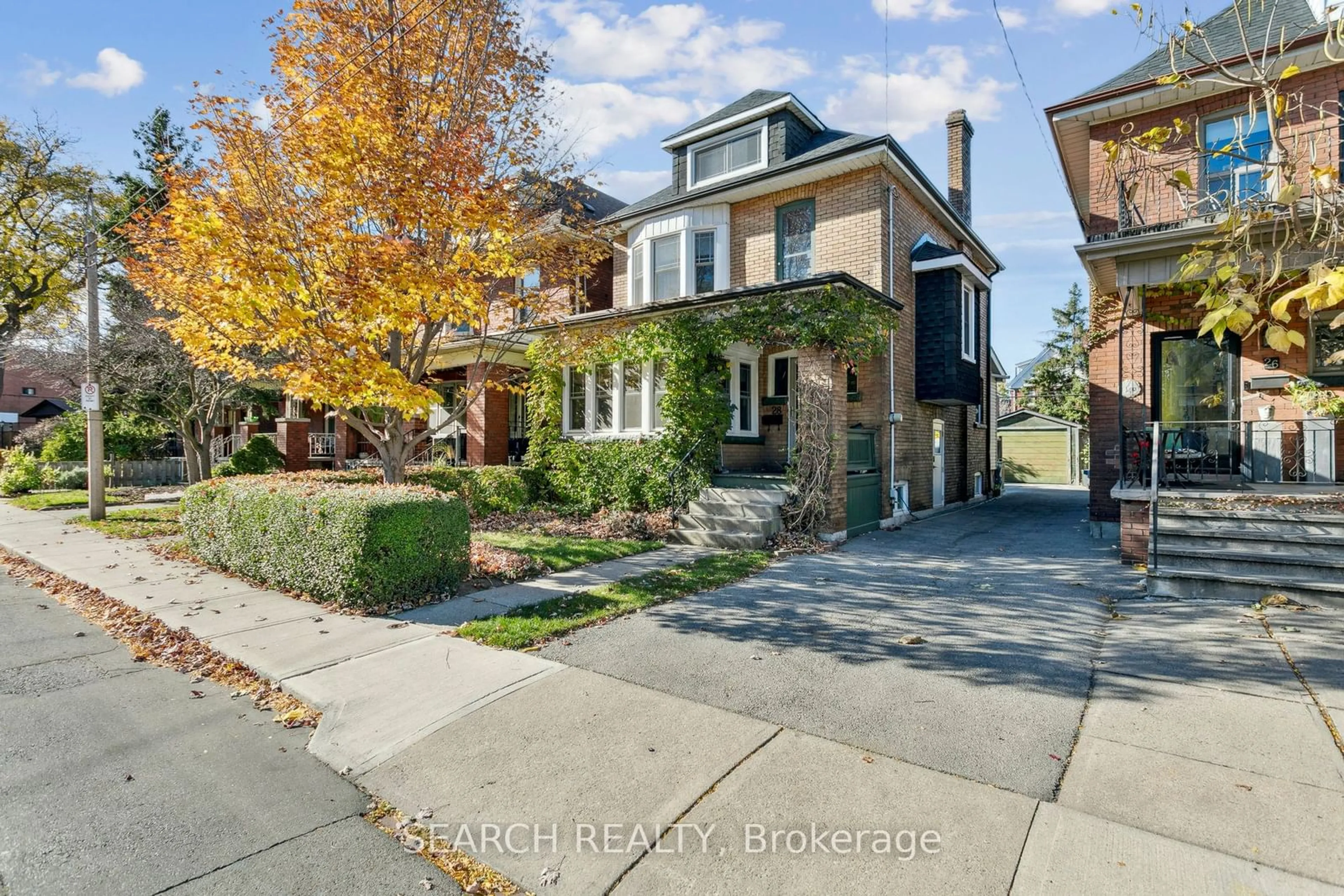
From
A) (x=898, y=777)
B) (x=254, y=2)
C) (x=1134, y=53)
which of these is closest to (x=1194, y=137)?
(x=1134, y=53)

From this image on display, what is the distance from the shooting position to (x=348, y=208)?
24.9 ft

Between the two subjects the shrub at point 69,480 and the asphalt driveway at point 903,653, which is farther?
the shrub at point 69,480

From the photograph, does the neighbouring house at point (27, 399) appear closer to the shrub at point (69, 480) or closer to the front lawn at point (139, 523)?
the shrub at point (69, 480)

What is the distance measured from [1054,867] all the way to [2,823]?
473 centimetres

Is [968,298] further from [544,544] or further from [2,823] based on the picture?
[2,823]

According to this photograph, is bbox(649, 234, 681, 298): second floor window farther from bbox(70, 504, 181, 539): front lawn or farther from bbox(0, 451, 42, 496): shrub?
bbox(0, 451, 42, 496): shrub

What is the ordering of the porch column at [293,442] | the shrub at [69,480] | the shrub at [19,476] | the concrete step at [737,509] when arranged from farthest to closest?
the porch column at [293,442]
the shrub at [69,480]
the shrub at [19,476]
the concrete step at [737,509]

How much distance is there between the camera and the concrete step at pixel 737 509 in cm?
1058

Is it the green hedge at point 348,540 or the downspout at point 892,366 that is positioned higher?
the downspout at point 892,366

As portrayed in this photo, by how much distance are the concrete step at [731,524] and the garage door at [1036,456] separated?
21.5 meters

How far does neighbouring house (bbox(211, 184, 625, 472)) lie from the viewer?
9.80 metres

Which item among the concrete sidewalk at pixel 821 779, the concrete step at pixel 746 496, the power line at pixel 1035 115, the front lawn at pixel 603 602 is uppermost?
the power line at pixel 1035 115

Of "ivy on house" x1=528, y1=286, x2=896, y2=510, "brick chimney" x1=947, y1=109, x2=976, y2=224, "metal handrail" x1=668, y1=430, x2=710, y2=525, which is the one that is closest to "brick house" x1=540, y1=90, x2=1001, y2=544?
"ivy on house" x1=528, y1=286, x2=896, y2=510

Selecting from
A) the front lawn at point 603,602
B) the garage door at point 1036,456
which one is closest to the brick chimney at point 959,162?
the front lawn at point 603,602
